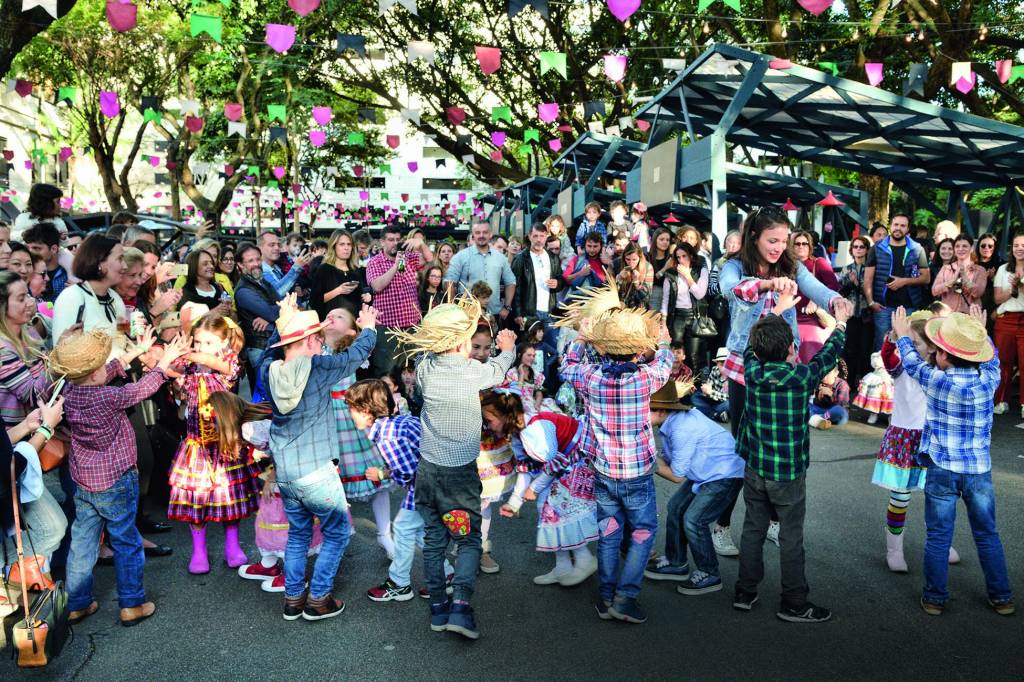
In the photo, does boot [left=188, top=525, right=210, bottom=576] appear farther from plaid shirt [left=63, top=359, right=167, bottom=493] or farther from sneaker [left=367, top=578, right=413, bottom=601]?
sneaker [left=367, top=578, right=413, bottom=601]

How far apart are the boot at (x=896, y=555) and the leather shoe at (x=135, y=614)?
402cm

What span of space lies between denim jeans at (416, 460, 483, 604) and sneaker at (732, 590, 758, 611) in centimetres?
134

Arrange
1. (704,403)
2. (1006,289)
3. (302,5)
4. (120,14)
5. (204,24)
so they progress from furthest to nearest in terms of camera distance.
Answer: (204,24) → (120,14) → (302,5) → (1006,289) → (704,403)

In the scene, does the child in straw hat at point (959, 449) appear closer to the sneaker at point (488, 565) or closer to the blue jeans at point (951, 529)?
the blue jeans at point (951, 529)

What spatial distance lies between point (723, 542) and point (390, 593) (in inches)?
79.1

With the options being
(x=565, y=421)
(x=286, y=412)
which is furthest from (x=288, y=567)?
(x=565, y=421)

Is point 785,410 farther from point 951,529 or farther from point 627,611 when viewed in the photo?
point 627,611

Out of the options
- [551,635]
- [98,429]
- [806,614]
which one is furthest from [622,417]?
[98,429]

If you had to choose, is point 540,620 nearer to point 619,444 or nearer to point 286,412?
point 619,444

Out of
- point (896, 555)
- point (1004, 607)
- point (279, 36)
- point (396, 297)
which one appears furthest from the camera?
point (279, 36)

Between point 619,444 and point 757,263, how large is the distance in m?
1.34

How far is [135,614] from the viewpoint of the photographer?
4.07 meters

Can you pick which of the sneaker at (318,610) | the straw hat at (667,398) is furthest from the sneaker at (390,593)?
the straw hat at (667,398)

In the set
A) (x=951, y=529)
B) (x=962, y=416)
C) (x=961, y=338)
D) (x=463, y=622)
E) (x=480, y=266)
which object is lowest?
(x=463, y=622)
